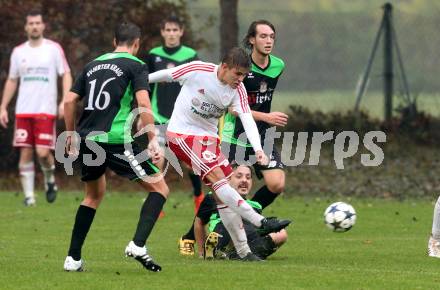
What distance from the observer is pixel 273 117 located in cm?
1176

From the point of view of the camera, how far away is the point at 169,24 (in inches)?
645

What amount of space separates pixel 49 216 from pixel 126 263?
5103 mm

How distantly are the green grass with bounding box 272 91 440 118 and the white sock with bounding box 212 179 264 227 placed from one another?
13576 mm

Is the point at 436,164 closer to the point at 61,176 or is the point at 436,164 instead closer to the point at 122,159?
the point at 61,176

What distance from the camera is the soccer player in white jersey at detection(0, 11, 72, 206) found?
689 inches

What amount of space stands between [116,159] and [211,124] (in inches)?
54.9

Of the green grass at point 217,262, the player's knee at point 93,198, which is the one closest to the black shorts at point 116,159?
the player's knee at point 93,198

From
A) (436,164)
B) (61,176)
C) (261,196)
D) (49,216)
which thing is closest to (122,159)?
(261,196)

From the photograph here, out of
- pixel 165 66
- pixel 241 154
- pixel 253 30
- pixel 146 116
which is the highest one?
pixel 253 30

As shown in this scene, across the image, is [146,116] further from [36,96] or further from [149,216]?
[36,96]

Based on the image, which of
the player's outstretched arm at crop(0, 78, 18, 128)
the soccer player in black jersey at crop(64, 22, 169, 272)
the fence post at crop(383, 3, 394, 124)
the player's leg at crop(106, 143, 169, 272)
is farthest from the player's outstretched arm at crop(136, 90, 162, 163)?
the fence post at crop(383, 3, 394, 124)

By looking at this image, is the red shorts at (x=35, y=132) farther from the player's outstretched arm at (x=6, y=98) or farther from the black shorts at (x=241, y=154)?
the black shorts at (x=241, y=154)

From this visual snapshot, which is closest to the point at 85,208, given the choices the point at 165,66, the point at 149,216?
the point at 149,216

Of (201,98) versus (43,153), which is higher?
(201,98)
